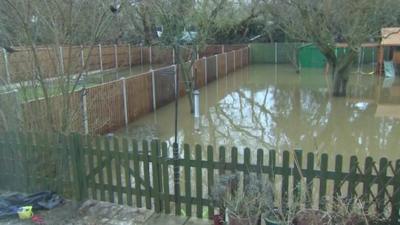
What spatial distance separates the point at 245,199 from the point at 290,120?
7651mm

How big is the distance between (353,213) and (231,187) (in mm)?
1233

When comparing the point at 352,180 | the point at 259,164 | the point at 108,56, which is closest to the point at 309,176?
the point at 352,180

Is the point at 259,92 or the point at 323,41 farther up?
the point at 323,41

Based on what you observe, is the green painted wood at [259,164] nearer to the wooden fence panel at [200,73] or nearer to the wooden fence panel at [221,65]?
the wooden fence panel at [200,73]

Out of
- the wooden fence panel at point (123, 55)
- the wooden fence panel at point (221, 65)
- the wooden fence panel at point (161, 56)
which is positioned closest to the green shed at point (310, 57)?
the wooden fence panel at point (221, 65)

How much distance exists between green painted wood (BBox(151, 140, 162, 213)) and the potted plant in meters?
0.82

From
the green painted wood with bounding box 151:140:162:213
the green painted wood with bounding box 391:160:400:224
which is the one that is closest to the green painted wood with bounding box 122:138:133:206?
the green painted wood with bounding box 151:140:162:213

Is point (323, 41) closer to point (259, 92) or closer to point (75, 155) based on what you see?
point (259, 92)

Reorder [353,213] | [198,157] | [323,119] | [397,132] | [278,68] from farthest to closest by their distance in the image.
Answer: [278,68] → [323,119] → [397,132] → [198,157] → [353,213]

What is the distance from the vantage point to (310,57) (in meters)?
25.4

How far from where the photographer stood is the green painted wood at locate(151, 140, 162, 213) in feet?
14.7

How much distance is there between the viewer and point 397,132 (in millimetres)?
9688

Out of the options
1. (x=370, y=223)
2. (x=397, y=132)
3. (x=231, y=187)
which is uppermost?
(x=231, y=187)

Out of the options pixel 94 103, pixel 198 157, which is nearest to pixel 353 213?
pixel 198 157
